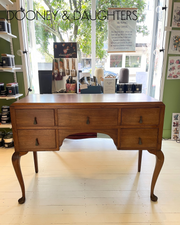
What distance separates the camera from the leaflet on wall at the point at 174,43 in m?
2.21

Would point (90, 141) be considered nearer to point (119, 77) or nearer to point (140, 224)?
point (119, 77)

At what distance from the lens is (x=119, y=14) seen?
2.32 metres

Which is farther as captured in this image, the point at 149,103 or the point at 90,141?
the point at 90,141

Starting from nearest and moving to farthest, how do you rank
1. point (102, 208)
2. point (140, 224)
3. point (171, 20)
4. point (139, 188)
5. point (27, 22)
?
point (140, 224) → point (102, 208) → point (139, 188) → point (171, 20) → point (27, 22)

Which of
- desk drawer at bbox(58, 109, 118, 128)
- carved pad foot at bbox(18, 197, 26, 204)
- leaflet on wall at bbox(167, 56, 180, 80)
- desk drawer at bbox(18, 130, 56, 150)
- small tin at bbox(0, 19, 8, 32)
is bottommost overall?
carved pad foot at bbox(18, 197, 26, 204)

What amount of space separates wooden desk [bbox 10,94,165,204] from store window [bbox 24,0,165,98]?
147 cm

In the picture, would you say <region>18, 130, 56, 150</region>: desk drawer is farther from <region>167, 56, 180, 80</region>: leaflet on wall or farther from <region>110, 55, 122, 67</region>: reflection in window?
<region>167, 56, 180, 80</region>: leaflet on wall

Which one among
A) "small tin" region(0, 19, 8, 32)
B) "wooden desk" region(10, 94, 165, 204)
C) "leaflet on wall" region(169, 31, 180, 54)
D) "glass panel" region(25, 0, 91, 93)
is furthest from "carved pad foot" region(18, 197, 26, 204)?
"leaflet on wall" region(169, 31, 180, 54)

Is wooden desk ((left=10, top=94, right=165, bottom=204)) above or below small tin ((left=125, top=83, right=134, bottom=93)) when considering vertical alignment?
below

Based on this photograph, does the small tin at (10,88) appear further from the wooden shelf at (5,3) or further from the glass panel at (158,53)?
the glass panel at (158,53)

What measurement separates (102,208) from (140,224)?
280 millimetres

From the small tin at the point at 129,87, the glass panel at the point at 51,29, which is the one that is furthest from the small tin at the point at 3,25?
the small tin at the point at 129,87

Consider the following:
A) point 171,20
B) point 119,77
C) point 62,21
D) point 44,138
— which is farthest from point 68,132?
point 171,20

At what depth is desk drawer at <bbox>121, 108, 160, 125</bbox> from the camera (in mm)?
1142
